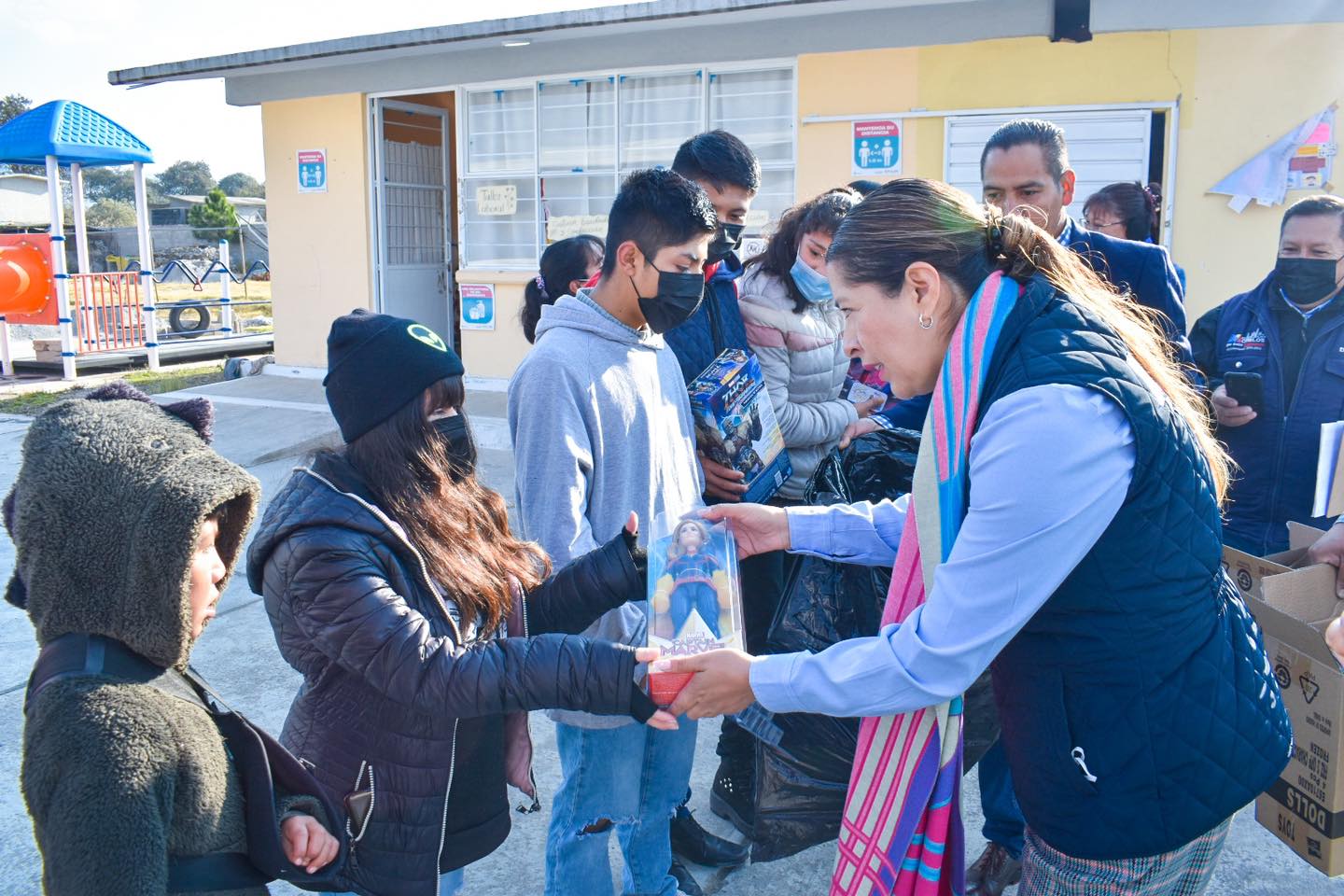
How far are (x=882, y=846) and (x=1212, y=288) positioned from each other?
652cm

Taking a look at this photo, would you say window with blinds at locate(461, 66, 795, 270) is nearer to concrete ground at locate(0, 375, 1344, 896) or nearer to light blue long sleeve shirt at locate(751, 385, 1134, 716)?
concrete ground at locate(0, 375, 1344, 896)

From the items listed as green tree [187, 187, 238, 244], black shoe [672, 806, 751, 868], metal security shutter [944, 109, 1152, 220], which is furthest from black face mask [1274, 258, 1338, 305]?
green tree [187, 187, 238, 244]

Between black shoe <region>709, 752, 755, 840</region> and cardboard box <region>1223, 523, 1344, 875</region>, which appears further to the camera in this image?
black shoe <region>709, 752, 755, 840</region>

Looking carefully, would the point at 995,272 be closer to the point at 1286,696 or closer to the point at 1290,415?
the point at 1286,696

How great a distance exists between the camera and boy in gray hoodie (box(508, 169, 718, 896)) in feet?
7.41

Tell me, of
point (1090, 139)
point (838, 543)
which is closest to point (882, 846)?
point (838, 543)

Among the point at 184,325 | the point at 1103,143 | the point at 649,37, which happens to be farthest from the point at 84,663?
the point at 184,325

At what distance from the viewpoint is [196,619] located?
5.00 ft

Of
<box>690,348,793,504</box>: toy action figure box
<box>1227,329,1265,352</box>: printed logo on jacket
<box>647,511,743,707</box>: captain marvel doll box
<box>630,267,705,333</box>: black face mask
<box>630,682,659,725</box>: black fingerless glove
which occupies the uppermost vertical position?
<box>630,267,705,333</box>: black face mask

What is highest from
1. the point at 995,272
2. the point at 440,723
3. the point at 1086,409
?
the point at 995,272

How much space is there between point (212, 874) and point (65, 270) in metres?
12.5

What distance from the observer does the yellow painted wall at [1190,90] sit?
662 cm

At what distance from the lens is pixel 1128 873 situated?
1.62m

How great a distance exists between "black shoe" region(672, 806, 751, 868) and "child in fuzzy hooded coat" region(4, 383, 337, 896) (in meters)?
1.81
